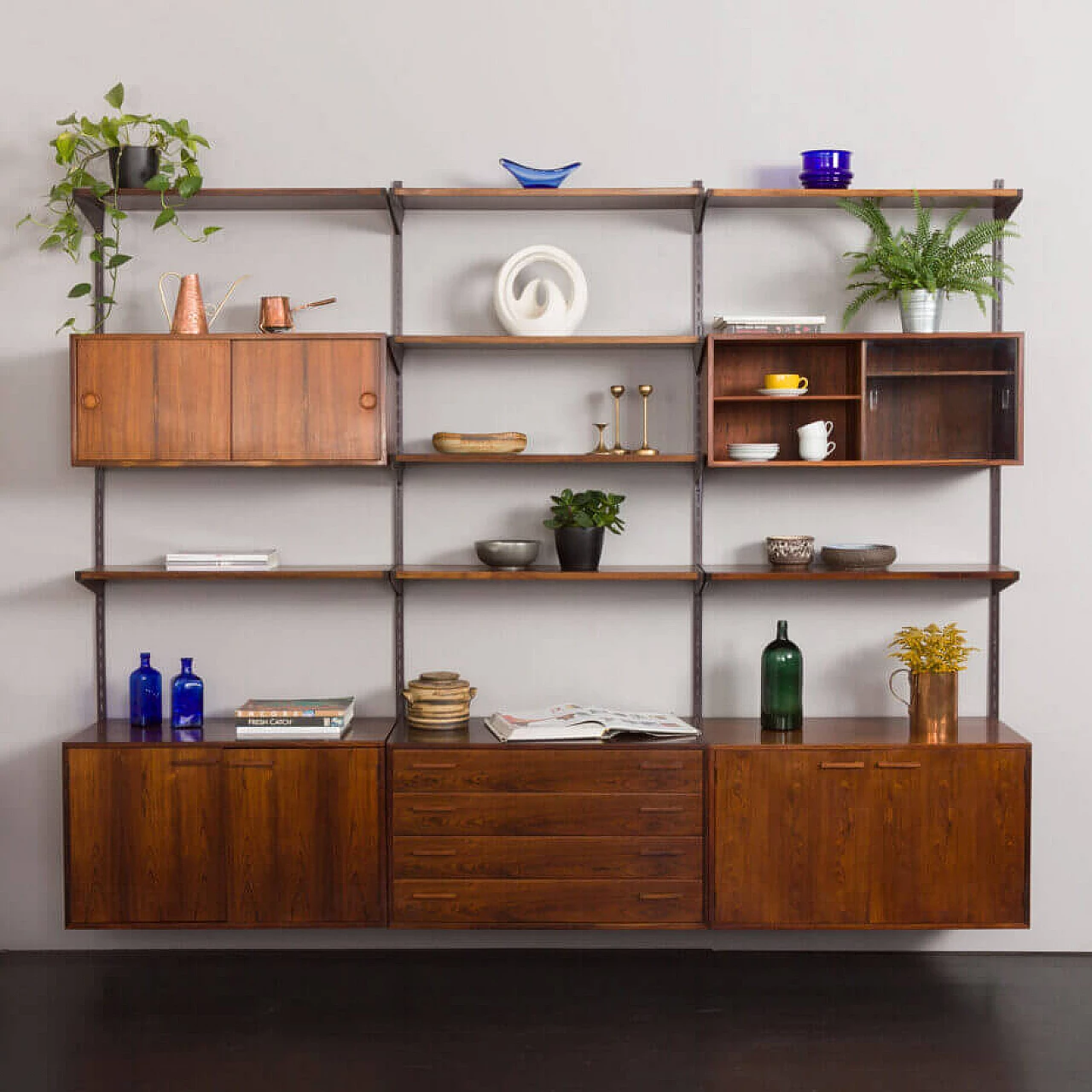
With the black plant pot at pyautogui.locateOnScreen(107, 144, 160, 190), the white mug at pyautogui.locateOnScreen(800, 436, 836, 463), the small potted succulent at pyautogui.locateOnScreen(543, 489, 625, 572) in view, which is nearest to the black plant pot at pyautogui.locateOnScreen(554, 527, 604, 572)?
the small potted succulent at pyautogui.locateOnScreen(543, 489, 625, 572)

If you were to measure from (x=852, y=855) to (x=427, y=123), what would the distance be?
98.7 inches

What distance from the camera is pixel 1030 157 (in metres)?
3.64

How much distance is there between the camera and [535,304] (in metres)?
3.57

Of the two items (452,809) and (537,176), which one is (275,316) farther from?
(452,809)

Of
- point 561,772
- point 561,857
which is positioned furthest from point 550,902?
point 561,772

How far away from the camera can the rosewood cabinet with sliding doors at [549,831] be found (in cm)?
332

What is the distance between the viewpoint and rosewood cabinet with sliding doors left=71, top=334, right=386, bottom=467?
3371 millimetres

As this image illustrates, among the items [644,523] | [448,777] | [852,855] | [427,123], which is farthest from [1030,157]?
[448,777]

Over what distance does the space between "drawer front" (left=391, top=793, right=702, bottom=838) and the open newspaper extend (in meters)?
Answer: 0.16

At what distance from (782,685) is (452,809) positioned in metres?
1.03

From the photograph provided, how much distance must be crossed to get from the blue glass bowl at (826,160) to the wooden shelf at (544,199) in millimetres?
333

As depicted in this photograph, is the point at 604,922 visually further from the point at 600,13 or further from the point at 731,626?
the point at 600,13

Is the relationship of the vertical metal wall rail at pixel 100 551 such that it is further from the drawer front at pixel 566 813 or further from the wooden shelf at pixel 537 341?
the drawer front at pixel 566 813

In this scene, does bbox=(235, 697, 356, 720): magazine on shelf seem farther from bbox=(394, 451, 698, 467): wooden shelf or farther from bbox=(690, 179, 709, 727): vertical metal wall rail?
bbox=(690, 179, 709, 727): vertical metal wall rail
